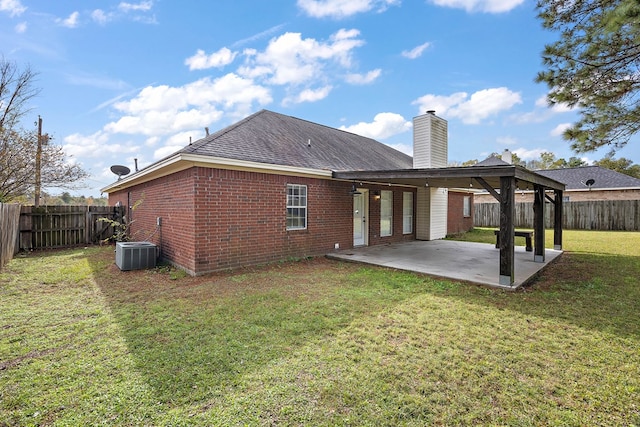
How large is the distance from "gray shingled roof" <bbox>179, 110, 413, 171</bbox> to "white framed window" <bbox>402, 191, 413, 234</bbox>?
171 cm

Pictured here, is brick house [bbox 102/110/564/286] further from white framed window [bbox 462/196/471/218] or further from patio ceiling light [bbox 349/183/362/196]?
white framed window [bbox 462/196/471/218]

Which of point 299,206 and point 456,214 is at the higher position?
point 299,206

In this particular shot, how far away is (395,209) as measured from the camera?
40.8 ft

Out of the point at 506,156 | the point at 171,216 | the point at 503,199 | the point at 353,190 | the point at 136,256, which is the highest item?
the point at 506,156

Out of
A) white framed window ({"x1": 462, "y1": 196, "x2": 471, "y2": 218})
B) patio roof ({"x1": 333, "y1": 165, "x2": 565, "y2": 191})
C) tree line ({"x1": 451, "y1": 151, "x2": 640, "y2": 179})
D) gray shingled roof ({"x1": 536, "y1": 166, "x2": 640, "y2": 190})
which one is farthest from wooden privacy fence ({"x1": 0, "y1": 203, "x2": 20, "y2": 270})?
tree line ({"x1": 451, "y1": 151, "x2": 640, "y2": 179})

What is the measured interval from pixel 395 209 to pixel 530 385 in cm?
988

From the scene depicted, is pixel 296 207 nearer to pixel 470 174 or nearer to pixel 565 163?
pixel 470 174

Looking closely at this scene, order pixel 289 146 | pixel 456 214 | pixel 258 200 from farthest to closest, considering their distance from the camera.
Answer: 1. pixel 456 214
2. pixel 289 146
3. pixel 258 200

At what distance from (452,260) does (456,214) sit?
8769 millimetres

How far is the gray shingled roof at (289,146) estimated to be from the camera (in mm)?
7895

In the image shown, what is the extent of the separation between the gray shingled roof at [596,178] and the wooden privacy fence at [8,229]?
2749 centimetres

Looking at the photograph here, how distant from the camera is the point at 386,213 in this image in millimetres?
12195

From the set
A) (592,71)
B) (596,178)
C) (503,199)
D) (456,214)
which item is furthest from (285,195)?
(596,178)

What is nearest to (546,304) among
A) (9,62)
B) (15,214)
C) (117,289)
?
(117,289)
